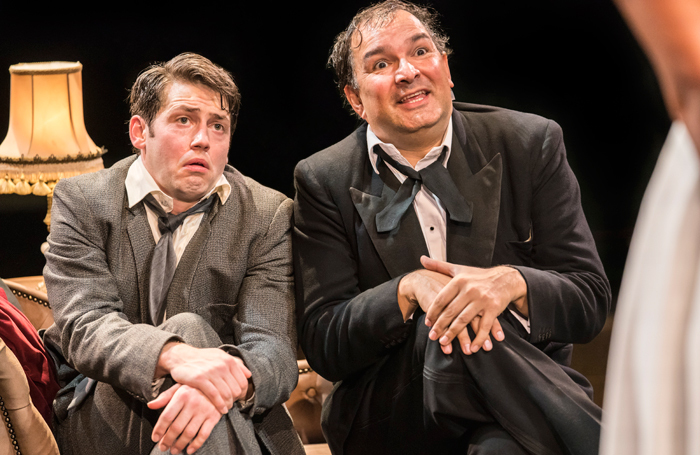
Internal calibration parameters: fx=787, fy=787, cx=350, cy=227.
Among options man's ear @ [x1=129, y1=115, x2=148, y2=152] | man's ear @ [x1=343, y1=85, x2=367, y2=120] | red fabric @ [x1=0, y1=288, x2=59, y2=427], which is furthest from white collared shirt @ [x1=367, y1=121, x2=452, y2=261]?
red fabric @ [x1=0, y1=288, x2=59, y2=427]

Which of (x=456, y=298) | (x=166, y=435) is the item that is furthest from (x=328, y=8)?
(x=166, y=435)

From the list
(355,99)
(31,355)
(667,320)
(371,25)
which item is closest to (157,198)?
(31,355)

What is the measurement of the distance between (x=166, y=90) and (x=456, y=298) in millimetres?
963

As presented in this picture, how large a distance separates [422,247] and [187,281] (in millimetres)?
620

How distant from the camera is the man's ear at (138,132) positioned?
2154 millimetres

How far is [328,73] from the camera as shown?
397 cm

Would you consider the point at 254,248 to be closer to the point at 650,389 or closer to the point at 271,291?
the point at 271,291

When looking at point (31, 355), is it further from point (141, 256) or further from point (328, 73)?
point (328, 73)

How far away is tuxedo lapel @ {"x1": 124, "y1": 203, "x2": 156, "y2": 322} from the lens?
2045mm

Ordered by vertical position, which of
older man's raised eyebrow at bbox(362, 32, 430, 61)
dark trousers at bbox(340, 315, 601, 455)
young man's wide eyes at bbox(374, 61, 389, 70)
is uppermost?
older man's raised eyebrow at bbox(362, 32, 430, 61)

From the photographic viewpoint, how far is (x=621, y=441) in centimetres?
67

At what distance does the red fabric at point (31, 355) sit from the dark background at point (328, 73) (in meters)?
1.98

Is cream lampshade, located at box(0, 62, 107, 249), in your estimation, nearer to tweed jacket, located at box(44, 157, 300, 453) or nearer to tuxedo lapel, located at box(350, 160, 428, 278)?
tweed jacket, located at box(44, 157, 300, 453)

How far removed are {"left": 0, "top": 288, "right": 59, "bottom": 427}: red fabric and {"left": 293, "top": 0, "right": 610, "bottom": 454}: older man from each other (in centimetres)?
68
